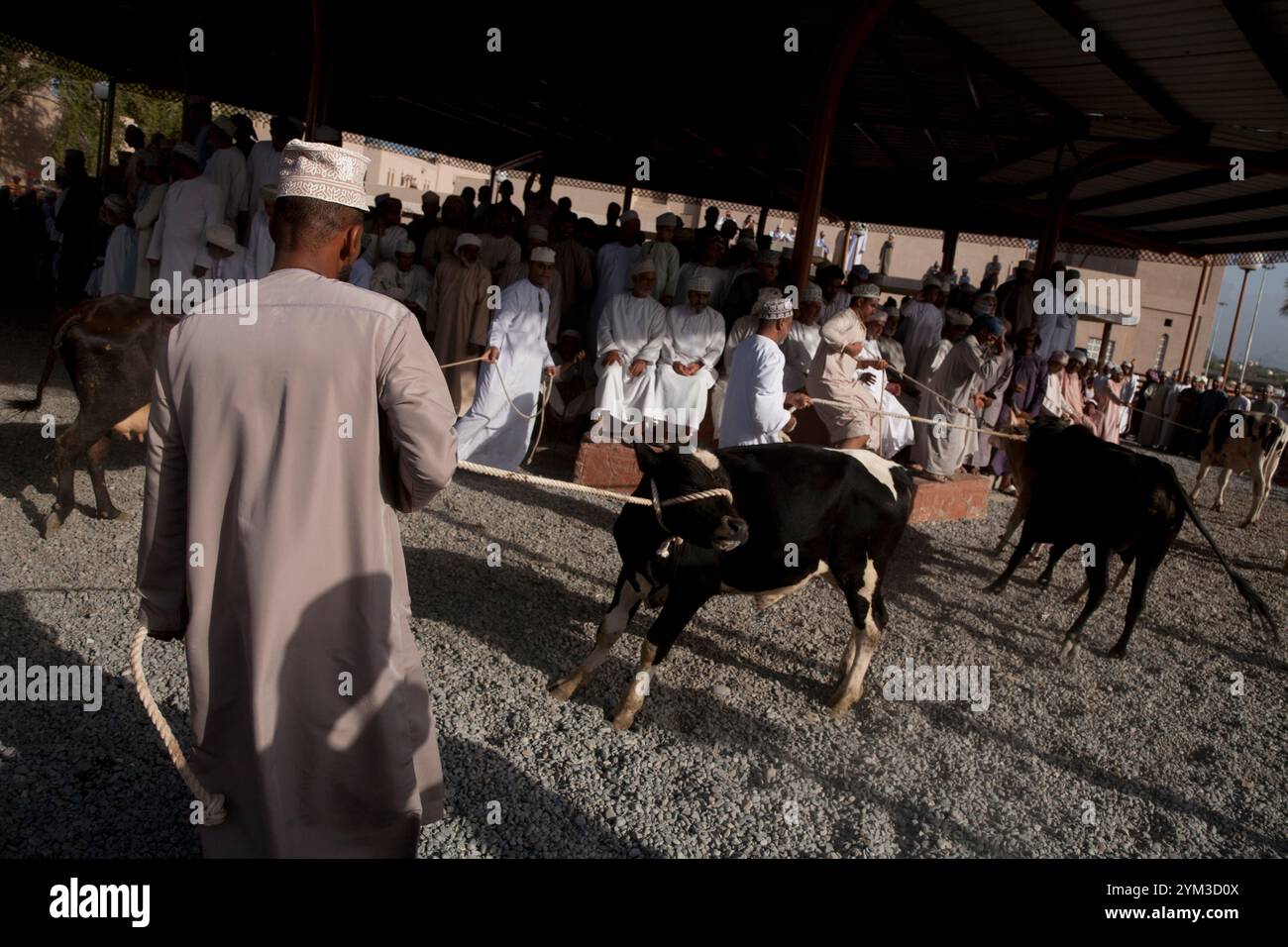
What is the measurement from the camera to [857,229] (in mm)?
23781

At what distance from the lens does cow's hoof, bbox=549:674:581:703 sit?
4.02m

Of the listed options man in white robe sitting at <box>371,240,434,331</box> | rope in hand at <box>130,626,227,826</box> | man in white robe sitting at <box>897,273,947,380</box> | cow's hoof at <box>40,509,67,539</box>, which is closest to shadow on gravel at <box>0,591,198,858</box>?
rope in hand at <box>130,626,227,826</box>

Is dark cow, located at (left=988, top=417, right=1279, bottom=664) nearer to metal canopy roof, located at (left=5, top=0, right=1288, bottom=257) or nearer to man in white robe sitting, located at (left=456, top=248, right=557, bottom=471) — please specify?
metal canopy roof, located at (left=5, top=0, right=1288, bottom=257)

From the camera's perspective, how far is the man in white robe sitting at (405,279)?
9.71 m

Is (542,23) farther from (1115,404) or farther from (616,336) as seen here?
(1115,404)

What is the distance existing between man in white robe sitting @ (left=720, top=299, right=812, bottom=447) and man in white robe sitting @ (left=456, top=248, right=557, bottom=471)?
2.61 meters

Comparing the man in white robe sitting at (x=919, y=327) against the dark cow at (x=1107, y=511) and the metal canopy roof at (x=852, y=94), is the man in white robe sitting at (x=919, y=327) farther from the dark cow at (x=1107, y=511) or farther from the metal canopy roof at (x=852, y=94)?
the dark cow at (x=1107, y=511)

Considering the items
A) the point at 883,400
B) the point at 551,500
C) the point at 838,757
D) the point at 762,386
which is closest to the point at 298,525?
the point at 838,757

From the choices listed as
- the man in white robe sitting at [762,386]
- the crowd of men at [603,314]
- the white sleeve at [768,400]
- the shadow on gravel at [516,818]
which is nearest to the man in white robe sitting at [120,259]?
the crowd of men at [603,314]

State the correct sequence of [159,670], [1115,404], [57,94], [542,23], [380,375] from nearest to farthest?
[380,375] → [159,670] → [542,23] → [1115,404] → [57,94]

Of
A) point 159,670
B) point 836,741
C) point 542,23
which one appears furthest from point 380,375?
point 542,23

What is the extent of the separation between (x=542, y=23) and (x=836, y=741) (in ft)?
31.1

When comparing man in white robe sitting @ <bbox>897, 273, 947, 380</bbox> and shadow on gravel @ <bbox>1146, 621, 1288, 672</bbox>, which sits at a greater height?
man in white robe sitting @ <bbox>897, 273, 947, 380</bbox>

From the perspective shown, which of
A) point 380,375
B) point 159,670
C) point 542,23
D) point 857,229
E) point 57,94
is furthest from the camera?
point 57,94
